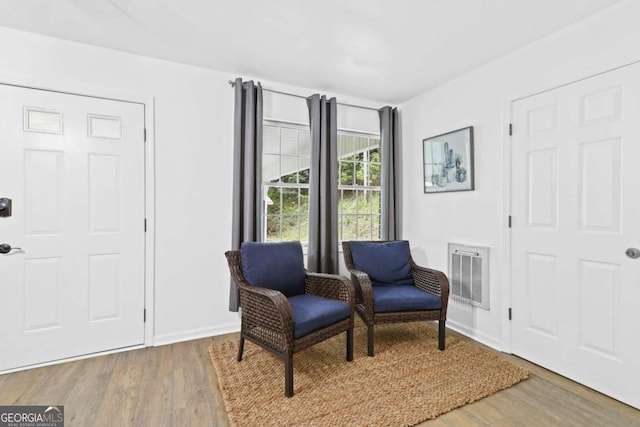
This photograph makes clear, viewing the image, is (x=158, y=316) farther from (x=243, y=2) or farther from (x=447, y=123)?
(x=447, y=123)

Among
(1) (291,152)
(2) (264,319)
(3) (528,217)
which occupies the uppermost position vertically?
(1) (291,152)

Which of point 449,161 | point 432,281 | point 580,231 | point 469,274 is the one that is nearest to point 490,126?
point 449,161

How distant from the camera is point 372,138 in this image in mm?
3879

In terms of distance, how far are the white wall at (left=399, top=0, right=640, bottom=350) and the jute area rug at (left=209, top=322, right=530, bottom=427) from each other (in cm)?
60

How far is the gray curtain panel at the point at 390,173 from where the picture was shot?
3.71m

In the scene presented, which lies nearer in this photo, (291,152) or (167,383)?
(167,383)

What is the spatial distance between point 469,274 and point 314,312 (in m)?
1.66

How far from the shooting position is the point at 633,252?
1923 millimetres

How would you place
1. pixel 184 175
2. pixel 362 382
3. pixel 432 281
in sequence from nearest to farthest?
pixel 362 382 < pixel 432 281 < pixel 184 175

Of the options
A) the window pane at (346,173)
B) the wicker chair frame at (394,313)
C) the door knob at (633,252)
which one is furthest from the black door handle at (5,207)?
the door knob at (633,252)

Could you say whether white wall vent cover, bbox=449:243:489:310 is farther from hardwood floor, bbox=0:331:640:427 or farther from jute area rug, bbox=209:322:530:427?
hardwood floor, bbox=0:331:640:427

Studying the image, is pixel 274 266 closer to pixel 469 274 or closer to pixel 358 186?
pixel 358 186

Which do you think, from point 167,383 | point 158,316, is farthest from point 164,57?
point 167,383

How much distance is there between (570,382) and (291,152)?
9.87 feet
